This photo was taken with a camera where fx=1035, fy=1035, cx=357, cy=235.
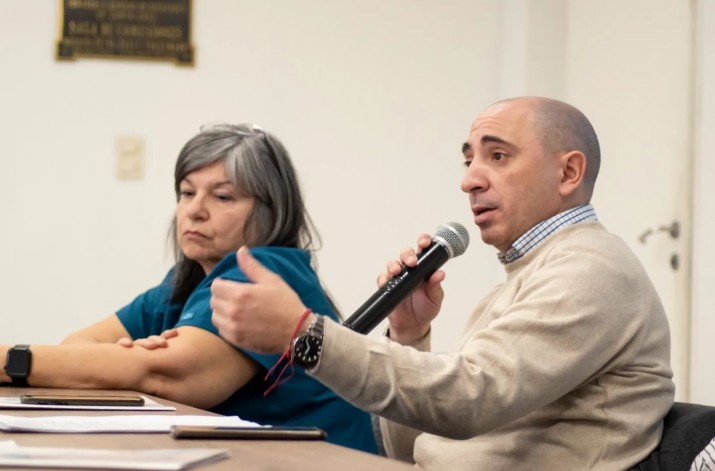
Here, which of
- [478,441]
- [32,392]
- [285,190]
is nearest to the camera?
[478,441]

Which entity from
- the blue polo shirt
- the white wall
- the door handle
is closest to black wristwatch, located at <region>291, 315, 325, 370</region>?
the blue polo shirt

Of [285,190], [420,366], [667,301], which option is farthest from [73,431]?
[667,301]

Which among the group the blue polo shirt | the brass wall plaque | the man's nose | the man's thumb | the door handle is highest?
the brass wall plaque

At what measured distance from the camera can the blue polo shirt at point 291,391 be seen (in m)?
2.00

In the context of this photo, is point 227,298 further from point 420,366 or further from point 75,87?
point 75,87

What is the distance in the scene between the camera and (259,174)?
7.41ft

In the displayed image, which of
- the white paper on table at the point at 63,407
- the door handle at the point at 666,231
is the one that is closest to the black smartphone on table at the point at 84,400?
the white paper on table at the point at 63,407

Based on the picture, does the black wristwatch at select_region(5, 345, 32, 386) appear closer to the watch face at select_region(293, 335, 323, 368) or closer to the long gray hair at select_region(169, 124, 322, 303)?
the long gray hair at select_region(169, 124, 322, 303)

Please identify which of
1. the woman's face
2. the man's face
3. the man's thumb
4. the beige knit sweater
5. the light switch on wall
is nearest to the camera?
the man's thumb

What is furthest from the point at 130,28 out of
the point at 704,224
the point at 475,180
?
the point at 475,180

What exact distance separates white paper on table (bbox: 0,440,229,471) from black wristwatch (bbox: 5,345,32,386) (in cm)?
84

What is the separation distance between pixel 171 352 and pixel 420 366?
0.66 m

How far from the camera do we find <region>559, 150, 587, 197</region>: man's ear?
66.9 inches

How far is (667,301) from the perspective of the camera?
3295 millimetres
